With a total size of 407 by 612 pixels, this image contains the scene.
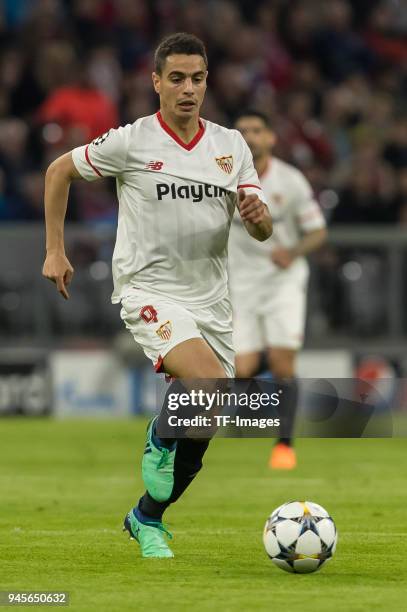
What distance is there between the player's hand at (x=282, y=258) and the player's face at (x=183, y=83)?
4938 mm

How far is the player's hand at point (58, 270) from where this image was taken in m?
6.45

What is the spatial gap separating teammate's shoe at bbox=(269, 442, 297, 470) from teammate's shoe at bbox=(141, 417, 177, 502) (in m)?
4.65

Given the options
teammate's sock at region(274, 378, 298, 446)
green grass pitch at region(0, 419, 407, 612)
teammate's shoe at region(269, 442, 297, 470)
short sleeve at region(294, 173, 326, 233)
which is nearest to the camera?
green grass pitch at region(0, 419, 407, 612)

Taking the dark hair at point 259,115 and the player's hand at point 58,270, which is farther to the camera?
the dark hair at point 259,115

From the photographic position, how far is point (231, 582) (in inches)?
234

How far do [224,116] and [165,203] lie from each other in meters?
10.3

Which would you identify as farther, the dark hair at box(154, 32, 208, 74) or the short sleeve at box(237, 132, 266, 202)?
the short sleeve at box(237, 132, 266, 202)

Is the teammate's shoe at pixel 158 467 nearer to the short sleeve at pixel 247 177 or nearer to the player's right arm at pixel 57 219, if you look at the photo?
the player's right arm at pixel 57 219

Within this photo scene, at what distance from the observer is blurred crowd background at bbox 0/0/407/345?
1543 centimetres

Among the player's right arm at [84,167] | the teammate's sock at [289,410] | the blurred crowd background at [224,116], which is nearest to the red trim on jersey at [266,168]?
the teammate's sock at [289,410]

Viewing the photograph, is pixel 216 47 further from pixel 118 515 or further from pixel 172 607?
pixel 172 607

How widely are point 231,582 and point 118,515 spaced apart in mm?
2526

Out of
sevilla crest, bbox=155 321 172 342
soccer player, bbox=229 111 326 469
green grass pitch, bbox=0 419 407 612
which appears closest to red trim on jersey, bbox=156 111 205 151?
sevilla crest, bbox=155 321 172 342

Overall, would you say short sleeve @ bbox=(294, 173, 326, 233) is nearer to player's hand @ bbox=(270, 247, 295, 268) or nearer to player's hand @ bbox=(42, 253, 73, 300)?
player's hand @ bbox=(270, 247, 295, 268)
